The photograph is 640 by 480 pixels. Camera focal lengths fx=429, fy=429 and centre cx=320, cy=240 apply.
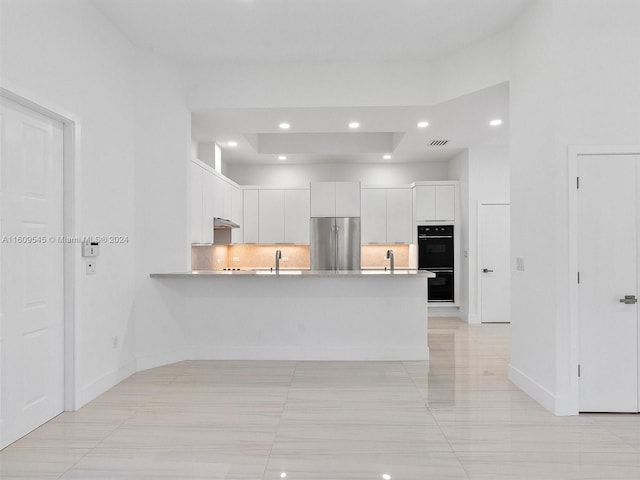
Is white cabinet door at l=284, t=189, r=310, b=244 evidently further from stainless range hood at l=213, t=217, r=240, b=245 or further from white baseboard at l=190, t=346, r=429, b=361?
white baseboard at l=190, t=346, r=429, b=361

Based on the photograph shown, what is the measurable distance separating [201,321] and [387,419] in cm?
245

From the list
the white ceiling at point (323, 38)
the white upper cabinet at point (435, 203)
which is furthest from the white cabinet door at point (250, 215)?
the white upper cabinet at point (435, 203)

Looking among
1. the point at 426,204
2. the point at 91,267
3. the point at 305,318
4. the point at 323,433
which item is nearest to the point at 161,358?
the point at 91,267

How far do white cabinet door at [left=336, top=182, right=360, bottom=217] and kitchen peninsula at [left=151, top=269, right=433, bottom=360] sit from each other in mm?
2856

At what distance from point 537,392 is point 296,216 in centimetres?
500

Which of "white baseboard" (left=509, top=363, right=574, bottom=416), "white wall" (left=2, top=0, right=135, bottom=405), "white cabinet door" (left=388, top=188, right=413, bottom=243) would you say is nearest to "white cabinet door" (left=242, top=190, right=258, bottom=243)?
"white cabinet door" (left=388, top=188, right=413, bottom=243)

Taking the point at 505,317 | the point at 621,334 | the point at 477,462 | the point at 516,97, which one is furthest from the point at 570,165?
the point at 505,317

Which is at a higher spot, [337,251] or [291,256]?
[337,251]

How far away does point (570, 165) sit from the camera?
321 cm

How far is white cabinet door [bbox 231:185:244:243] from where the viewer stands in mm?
7109

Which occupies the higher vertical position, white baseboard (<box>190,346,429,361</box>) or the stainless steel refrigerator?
the stainless steel refrigerator

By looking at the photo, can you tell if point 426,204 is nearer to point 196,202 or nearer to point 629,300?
point 196,202

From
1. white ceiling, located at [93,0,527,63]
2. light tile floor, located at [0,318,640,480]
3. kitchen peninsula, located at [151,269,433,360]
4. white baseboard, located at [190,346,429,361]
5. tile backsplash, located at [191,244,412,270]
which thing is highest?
white ceiling, located at [93,0,527,63]

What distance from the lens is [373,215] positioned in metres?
7.62
